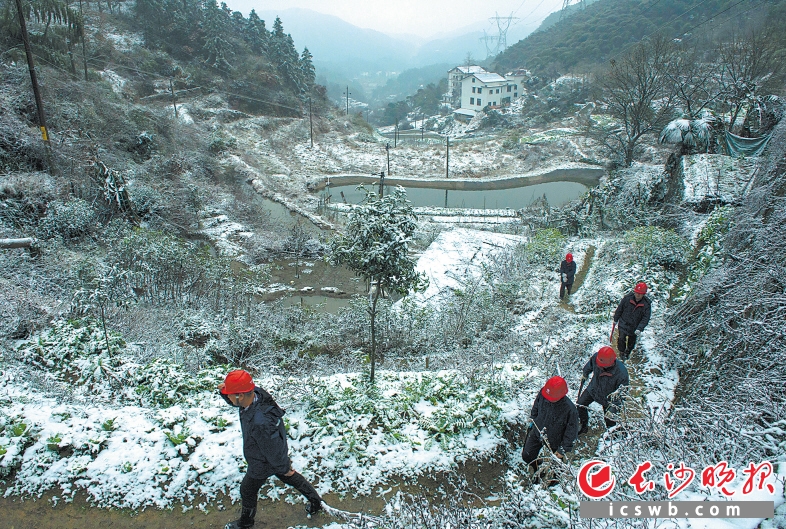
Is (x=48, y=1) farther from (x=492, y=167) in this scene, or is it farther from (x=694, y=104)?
(x=694, y=104)

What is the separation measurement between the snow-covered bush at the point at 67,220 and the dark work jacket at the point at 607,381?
1302 cm

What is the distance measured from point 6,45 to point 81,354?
66.5 ft

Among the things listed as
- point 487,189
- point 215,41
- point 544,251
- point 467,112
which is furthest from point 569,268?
point 467,112

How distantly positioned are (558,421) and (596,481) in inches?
26.5

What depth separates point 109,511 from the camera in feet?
11.4

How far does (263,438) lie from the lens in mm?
3010

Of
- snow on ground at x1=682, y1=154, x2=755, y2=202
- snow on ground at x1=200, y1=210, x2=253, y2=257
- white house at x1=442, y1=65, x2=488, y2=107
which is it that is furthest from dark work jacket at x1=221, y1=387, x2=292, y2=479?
white house at x1=442, y1=65, x2=488, y2=107

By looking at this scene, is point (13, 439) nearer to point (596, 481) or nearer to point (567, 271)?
point (596, 481)

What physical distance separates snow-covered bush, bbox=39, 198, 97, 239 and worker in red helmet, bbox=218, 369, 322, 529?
36.7 ft

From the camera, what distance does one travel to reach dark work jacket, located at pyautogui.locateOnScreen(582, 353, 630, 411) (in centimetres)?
409

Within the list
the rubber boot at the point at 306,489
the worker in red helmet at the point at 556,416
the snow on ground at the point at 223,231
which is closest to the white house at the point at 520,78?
the snow on ground at the point at 223,231

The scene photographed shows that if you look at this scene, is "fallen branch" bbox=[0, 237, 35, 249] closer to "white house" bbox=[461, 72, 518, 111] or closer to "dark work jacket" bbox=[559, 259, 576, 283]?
"dark work jacket" bbox=[559, 259, 576, 283]

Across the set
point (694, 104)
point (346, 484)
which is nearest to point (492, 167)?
point (694, 104)

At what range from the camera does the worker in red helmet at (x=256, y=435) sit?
297 centimetres
